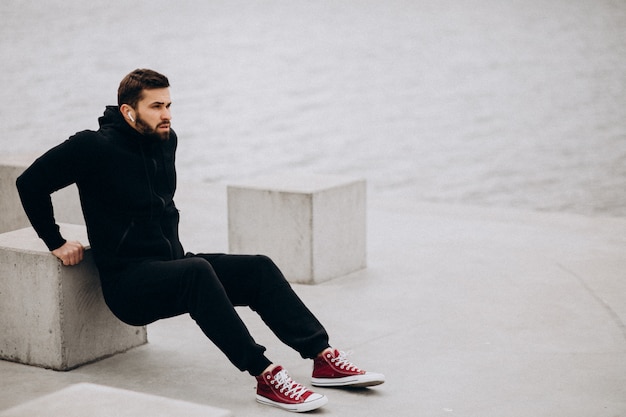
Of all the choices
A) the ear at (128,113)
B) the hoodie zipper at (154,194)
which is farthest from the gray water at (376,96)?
the ear at (128,113)

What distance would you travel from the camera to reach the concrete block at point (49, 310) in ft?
16.5

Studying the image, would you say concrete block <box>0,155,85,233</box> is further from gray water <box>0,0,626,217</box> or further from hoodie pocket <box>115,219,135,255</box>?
gray water <box>0,0,626,217</box>

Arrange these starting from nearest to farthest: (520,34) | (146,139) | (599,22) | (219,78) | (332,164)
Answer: (146,139), (332,164), (219,78), (520,34), (599,22)

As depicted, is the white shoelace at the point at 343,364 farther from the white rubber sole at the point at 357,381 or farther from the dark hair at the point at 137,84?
the dark hair at the point at 137,84

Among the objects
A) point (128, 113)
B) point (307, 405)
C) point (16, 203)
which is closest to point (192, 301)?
point (307, 405)

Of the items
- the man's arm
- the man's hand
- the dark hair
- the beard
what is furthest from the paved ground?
the dark hair

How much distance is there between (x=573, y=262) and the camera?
7.34 m

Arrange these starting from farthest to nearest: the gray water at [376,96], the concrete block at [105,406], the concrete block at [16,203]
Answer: the gray water at [376,96] < the concrete block at [16,203] < the concrete block at [105,406]

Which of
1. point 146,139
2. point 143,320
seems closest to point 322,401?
point 143,320

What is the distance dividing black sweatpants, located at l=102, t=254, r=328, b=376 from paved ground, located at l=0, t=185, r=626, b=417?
28cm

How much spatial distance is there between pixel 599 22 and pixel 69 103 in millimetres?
24933

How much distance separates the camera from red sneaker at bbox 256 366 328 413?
14.8ft

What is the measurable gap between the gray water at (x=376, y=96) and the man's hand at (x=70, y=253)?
7.23 m

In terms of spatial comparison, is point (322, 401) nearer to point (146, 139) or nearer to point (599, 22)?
point (146, 139)
